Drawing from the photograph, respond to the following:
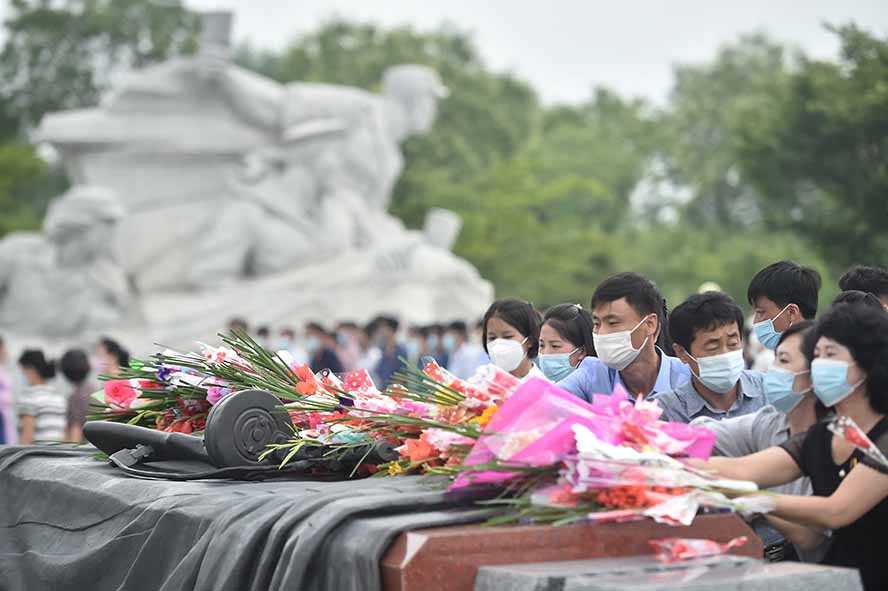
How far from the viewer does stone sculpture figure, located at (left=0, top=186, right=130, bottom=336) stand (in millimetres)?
20156

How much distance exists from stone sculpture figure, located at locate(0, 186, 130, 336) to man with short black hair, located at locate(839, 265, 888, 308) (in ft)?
49.9

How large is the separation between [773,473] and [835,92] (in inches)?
571

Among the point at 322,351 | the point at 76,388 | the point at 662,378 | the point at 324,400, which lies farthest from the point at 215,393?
the point at 322,351

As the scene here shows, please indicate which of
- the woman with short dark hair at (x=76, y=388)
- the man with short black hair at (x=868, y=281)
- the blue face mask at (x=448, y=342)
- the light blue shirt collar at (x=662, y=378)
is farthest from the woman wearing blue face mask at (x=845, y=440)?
the blue face mask at (x=448, y=342)

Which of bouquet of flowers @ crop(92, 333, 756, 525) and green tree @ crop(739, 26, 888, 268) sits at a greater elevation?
green tree @ crop(739, 26, 888, 268)

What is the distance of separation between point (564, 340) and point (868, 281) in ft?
4.31

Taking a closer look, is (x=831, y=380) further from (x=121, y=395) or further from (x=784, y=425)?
(x=121, y=395)

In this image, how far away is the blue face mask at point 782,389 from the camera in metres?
3.95

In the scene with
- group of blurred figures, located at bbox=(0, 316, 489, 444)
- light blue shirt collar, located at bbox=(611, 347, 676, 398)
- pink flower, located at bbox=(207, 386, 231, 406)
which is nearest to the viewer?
pink flower, located at bbox=(207, 386, 231, 406)

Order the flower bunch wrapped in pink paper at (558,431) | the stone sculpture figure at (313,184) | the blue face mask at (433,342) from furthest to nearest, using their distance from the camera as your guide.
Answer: the stone sculpture figure at (313,184), the blue face mask at (433,342), the flower bunch wrapped in pink paper at (558,431)

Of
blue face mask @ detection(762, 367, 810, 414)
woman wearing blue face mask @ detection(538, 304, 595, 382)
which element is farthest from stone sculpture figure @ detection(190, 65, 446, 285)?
blue face mask @ detection(762, 367, 810, 414)

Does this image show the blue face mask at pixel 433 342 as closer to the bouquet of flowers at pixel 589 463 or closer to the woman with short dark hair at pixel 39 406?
the woman with short dark hair at pixel 39 406

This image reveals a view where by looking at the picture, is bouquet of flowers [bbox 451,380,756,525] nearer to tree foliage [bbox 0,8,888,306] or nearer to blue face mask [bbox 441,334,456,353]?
blue face mask [bbox 441,334,456,353]

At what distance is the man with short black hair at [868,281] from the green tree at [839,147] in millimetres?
9272
